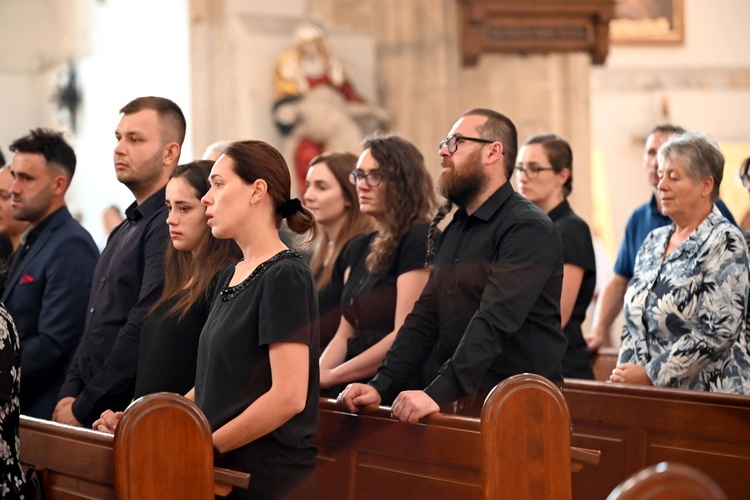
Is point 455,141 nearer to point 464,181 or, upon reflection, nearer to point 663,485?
point 464,181

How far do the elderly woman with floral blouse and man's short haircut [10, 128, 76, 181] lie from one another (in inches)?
98.8

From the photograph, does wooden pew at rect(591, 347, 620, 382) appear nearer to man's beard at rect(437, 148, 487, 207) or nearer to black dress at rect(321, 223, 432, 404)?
black dress at rect(321, 223, 432, 404)

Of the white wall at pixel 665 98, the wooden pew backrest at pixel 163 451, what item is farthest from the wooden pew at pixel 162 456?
the white wall at pixel 665 98

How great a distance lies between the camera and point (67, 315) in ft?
14.4

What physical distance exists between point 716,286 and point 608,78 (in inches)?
447

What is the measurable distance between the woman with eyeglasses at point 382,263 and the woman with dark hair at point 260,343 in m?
1.15

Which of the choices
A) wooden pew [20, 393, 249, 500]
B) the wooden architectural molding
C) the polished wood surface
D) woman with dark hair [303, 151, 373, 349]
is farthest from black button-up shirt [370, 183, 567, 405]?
the wooden architectural molding

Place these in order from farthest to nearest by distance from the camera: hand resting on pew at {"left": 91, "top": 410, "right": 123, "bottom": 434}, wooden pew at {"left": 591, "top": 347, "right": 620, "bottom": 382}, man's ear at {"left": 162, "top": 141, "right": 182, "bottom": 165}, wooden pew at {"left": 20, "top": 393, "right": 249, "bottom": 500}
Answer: wooden pew at {"left": 591, "top": 347, "right": 620, "bottom": 382} → man's ear at {"left": 162, "top": 141, "right": 182, "bottom": 165} → hand resting on pew at {"left": 91, "top": 410, "right": 123, "bottom": 434} → wooden pew at {"left": 20, "top": 393, "right": 249, "bottom": 500}

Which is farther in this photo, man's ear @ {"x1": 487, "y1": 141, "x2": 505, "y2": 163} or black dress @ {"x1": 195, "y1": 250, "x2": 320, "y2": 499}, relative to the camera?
man's ear @ {"x1": 487, "y1": 141, "x2": 505, "y2": 163}

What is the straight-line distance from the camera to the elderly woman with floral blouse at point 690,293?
13.4ft

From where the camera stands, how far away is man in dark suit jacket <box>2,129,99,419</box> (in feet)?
14.3

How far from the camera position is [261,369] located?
2.94 m

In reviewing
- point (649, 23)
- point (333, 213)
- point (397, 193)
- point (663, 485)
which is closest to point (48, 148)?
point (333, 213)

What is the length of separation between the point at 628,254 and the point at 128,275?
9.09 feet
